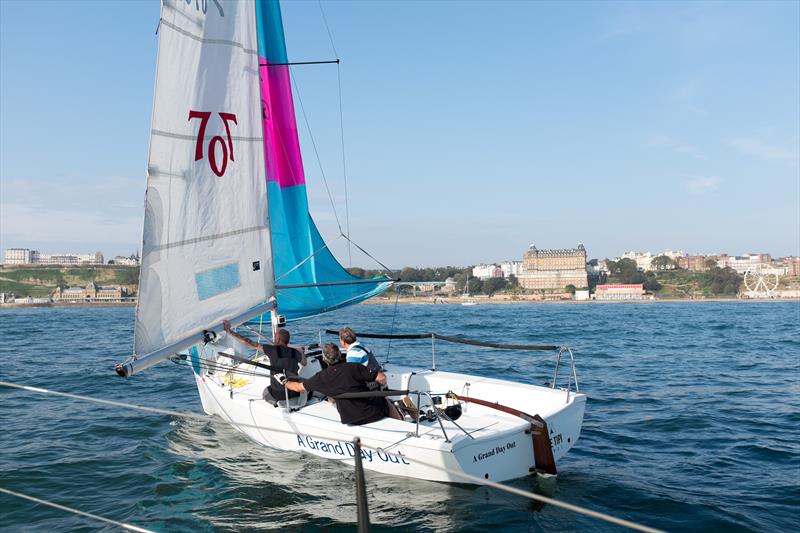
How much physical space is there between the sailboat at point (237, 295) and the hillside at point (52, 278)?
134m

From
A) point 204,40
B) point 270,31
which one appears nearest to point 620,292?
point 270,31

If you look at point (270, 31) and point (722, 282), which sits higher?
point (270, 31)

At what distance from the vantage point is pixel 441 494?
5.64 metres

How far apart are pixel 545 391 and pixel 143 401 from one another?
8.22 meters

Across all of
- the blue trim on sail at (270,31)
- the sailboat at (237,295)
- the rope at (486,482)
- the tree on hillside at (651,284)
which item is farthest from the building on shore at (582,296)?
the rope at (486,482)

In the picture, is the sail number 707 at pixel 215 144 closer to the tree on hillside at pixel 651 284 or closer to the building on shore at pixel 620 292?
the building on shore at pixel 620 292

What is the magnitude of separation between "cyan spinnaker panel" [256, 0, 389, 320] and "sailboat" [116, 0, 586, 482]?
63.3 inches

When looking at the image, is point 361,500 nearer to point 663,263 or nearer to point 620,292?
point 620,292

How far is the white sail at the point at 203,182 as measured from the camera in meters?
6.19

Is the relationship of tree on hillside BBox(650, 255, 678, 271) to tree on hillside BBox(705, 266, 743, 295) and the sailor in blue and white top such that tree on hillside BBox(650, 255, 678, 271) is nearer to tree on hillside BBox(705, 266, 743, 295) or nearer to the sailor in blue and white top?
tree on hillside BBox(705, 266, 743, 295)

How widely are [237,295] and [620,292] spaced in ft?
438

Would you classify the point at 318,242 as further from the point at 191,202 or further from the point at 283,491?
the point at 283,491

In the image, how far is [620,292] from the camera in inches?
5148

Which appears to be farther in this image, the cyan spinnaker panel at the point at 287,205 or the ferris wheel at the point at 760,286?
the ferris wheel at the point at 760,286
